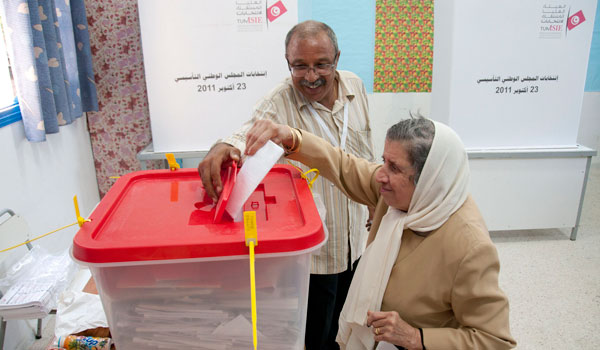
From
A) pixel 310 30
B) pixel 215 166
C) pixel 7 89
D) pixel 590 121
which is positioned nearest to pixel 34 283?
pixel 7 89

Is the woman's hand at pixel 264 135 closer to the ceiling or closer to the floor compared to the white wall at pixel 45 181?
A: closer to the ceiling

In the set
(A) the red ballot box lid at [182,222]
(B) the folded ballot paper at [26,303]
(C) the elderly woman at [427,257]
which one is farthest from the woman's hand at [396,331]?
(B) the folded ballot paper at [26,303]

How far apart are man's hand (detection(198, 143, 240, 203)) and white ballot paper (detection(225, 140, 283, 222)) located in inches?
3.6

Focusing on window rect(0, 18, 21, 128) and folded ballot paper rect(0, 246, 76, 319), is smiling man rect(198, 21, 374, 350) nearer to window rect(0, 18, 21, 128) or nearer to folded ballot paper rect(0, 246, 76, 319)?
folded ballot paper rect(0, 246, 76, 319)

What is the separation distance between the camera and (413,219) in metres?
1.06

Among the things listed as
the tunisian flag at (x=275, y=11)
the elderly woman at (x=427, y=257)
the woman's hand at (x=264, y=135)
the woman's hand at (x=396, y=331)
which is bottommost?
the woman's hand at (x=396, y=331)

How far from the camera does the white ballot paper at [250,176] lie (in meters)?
0.85

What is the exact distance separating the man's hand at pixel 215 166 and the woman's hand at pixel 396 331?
1.60ft

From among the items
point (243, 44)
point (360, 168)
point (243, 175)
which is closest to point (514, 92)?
point (243, 44)

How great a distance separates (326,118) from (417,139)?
633 mm

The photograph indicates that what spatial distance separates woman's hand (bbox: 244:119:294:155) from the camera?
0.96 m

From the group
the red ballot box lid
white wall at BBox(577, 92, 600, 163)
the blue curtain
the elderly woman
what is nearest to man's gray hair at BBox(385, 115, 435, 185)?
the elderly woman

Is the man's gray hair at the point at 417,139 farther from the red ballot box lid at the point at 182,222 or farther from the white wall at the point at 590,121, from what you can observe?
the white wall at the point at 590,121

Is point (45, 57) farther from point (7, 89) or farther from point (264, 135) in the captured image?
point (264, 135)
